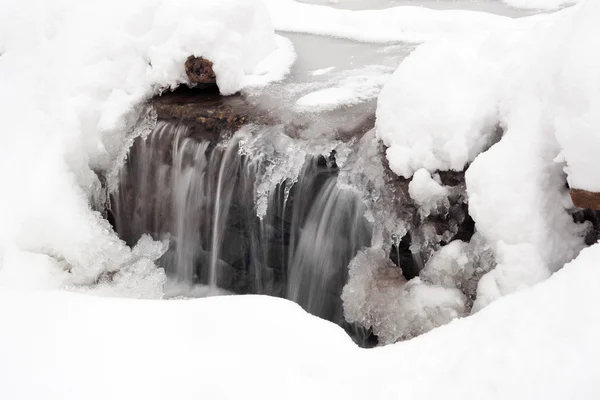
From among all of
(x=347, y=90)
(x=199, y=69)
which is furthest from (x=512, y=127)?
(x=199, y=69)

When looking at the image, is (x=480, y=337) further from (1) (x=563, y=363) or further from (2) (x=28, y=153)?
(2) (x=28, y=153)

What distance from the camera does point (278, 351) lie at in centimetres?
208

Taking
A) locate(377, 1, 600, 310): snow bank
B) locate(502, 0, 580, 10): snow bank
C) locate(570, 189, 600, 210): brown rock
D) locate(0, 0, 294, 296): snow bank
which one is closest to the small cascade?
locate(377, 1, 600, 310): snow bank

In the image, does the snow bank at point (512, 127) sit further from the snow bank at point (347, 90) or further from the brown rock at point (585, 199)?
the snow bank at point (347, 90)

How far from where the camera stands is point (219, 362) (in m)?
2.04

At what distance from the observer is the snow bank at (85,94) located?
4.75m

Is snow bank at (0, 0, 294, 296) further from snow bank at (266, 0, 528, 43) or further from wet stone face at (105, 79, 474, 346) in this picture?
snow bank at (266, 0, 528, 43)

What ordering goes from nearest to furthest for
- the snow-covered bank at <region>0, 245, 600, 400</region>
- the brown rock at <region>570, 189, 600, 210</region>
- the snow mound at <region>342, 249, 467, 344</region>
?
1. the snow-covered bank at <region>0, 245, 600, 400</region>
2. the brown rock at <region>570, 189, 600, 210</region>
3. the snow mound at <region>342, 249, 467, 344</region>

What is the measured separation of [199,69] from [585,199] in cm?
419

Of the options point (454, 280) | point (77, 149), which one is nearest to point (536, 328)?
point (454, 280)

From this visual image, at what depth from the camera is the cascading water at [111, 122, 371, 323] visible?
169 inches

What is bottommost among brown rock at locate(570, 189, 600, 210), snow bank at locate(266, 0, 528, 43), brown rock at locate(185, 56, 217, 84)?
brown rock at locate(570, 189, 600, 210)

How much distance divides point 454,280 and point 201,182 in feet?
8.90

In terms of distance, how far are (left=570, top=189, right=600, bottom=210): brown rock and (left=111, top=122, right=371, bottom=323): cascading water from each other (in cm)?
165
